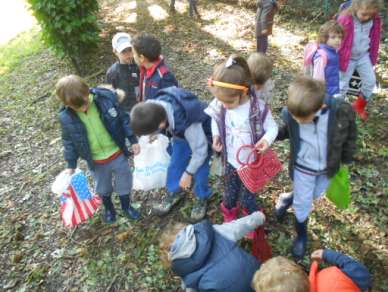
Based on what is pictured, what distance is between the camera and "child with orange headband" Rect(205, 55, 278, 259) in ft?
8.34

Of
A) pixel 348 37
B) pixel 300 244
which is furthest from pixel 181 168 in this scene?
pixel 348 37

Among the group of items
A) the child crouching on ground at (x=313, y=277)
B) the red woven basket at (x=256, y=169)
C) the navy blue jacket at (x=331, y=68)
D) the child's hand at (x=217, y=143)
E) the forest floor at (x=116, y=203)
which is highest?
the navy blue jacket at (x=331, y=68)

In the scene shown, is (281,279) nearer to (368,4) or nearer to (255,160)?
(255,160)

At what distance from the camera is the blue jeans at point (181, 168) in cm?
333

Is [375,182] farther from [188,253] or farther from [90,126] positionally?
[90,126]

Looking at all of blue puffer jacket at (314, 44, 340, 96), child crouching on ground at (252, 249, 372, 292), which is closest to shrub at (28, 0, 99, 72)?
blue puffer jacket at (314, 44, 340, 96)

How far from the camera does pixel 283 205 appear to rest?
349 cm

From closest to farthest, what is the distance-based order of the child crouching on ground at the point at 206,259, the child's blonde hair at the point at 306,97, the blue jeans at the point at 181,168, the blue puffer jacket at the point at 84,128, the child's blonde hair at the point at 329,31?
the child crouching on ground at the point at 206,259 < the child's blonde hair at the point at 306,97 < the blue puffer jacket at the point at 84,128 < the blue jeans at the point at 181,168 < the child's blonde hair at the point at 329,31

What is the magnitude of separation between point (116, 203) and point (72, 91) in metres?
1.75

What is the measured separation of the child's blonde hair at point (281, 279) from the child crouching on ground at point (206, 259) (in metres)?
0.26

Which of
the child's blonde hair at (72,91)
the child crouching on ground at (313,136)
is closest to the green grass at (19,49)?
the child's blonde hair at (72,91)

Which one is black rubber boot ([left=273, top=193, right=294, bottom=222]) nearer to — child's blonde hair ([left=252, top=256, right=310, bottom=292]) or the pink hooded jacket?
child's blonde hair ([left=252, top=256, right=310, bottom=292])

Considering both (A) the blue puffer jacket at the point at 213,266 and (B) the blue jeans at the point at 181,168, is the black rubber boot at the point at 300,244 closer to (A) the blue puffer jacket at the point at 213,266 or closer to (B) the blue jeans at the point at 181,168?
(A) the blue puffer jacket at the point at 213,266

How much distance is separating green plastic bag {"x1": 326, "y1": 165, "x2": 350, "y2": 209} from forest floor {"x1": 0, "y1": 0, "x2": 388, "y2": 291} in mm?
589
